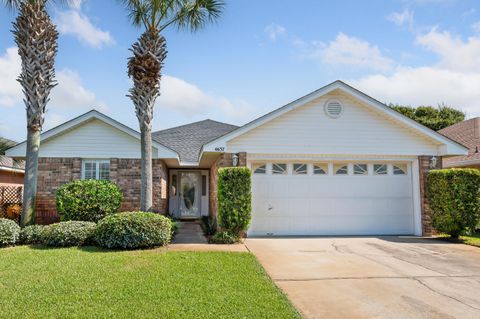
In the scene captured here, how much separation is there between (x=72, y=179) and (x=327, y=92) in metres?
9.58

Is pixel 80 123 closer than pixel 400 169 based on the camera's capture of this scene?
No

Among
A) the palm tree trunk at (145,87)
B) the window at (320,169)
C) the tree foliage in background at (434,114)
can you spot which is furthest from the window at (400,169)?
the tree foliage in background at (434,114)

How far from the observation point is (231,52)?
39.2 feet

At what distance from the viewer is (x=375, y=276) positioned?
266 inches

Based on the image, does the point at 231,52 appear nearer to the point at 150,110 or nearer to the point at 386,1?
the point at 150,110

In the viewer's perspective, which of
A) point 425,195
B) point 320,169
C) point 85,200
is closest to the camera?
A: point 85,200

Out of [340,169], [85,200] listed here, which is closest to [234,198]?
[340,169]

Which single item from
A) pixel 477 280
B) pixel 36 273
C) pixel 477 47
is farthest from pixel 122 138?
pixel 477 47

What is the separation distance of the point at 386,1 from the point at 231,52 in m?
4.88

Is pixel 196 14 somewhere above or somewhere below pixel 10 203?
above

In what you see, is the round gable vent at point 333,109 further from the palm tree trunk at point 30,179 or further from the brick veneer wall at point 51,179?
the palm tree trunk at point 30,179

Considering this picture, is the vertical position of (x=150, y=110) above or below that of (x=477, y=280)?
above

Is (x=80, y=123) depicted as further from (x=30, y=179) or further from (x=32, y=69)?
(x=30, y=179)

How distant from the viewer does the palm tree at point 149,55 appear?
1138cm
